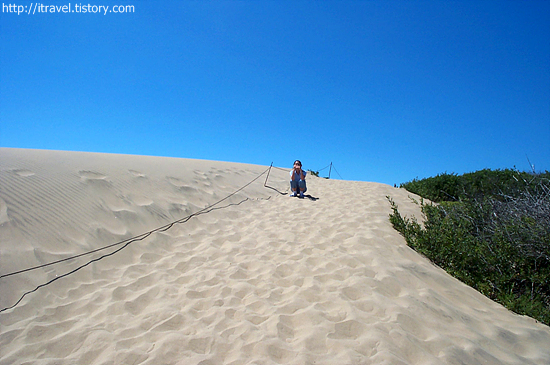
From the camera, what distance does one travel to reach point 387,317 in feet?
9.16

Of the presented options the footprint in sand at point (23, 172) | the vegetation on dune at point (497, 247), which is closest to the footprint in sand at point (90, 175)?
the footprint in sand at point (23, 172)

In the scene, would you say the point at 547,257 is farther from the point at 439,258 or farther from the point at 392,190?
the point at 392,190

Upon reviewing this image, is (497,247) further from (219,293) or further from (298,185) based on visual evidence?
(298,185)

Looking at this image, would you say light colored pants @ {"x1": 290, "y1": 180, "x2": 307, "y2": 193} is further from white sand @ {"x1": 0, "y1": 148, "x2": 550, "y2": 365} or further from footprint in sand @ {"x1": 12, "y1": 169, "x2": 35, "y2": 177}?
footprint in sand @ {"x1": 12, "y1": 169, "x2": 35, "y2": 177}

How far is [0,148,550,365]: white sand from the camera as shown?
7.88ft

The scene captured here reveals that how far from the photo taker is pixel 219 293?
3283mm

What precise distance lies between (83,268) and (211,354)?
2.31 m

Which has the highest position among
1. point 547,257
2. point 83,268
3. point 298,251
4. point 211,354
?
point 547,257

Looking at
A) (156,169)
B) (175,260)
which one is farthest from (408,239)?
(156,169)

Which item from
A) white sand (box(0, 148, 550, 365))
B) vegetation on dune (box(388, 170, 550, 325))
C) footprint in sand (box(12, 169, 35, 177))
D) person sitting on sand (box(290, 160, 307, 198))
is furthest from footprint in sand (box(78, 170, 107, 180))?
vegetation on dune (box(388, 170, 550, 325))

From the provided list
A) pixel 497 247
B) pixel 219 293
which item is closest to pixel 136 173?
pixel 219 293

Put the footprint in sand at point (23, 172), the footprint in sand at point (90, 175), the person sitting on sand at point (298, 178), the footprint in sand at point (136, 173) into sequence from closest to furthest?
1. the footprint in sand at point (23, 172)
2. the footprint in sand at point (90, 175)
3. the footprint in sand at point (136, 173)
4. the person sitting on sand at point (298, 178)

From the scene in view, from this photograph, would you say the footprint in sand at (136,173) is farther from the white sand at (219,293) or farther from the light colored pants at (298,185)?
the light colored pants at (298,185)

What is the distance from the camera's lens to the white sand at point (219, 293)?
240 cm
